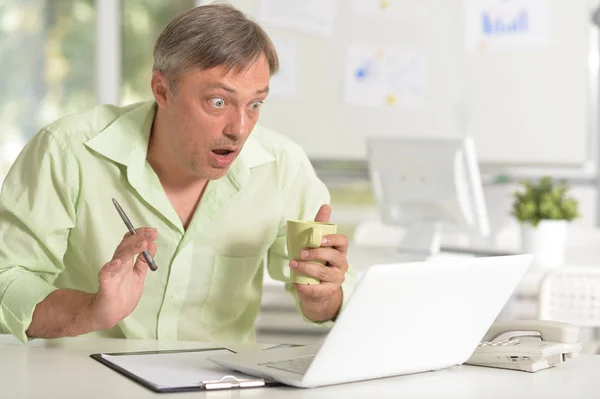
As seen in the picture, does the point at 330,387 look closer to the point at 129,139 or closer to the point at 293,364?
the point at 293,364

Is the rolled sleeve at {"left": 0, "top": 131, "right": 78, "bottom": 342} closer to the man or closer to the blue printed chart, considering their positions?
the man

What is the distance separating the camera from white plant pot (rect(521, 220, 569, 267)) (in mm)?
2889

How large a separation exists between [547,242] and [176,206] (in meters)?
1.53

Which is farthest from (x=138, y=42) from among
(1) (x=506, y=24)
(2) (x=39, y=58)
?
(1) (x=506, y=24)

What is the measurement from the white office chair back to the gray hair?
1.04m

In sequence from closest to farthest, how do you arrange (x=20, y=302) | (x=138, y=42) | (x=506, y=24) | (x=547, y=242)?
(x=20, y=302) < (x=547, y=242) < (x=506, y=24) < (x=138, y=42)

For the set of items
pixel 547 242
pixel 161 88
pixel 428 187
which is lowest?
pixel 547 242

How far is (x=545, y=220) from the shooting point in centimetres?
294

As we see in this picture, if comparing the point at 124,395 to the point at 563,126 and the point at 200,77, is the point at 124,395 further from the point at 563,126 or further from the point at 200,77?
the point at 563,126

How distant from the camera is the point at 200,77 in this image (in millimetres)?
1587

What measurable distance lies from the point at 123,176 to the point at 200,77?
27 cm

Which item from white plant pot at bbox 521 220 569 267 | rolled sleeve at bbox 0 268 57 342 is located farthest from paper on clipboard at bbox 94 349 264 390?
white plant pot at bbox 521 220 569 267

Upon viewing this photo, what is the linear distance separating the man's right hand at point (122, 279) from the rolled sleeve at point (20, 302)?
0.13 meters

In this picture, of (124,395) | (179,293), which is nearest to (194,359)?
(124,395)
